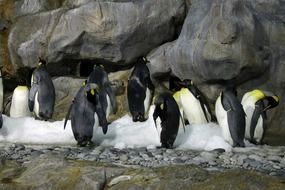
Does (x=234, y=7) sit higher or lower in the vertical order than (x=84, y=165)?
higher

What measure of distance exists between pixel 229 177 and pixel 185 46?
5.81 meters

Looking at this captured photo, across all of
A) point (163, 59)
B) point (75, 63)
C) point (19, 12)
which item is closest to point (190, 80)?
point (163, 59)

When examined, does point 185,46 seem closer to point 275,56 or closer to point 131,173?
point 275,56

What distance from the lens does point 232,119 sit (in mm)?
8484

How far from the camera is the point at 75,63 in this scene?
1205 cm

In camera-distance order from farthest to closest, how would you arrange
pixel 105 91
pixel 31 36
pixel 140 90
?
pixel 31 36
pixel 140 90
pixel 105 91

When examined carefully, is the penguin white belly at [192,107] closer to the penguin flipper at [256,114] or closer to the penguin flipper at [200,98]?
the penguin flipper at [200,98]

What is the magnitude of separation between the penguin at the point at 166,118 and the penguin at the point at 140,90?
2.27 m

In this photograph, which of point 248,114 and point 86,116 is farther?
point 248,114

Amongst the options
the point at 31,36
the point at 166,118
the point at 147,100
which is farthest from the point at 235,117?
the point at 31,36

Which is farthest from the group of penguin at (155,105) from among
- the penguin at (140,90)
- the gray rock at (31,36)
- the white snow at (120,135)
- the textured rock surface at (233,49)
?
the gray rock at (31,36)

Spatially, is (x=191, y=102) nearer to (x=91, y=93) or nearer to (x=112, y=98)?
(x=112, y=98)

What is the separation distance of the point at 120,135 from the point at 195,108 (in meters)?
1.54

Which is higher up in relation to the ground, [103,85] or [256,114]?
[103,85]
